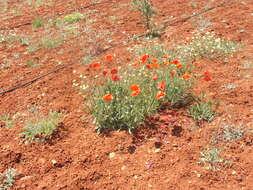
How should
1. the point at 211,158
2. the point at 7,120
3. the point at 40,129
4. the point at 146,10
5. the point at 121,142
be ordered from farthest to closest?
the point at 146,10
the point at 7,120
the point at 40,129
the point at 121,142
the point at 211,158

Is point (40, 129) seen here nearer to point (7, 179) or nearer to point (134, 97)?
point (7, 179)

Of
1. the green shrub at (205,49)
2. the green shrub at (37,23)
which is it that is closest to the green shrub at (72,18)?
the green shrub at (37,23)

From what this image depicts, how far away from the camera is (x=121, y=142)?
127 inches

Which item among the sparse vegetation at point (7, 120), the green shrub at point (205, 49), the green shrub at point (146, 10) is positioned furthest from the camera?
the green shrub at point (146, 10)

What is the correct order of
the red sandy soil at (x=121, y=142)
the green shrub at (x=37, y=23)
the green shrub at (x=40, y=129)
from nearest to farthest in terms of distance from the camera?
the red sandy soil at (x=121, y=142) < the green shrub at (x=40, y=129) < the green shrub at (x=37, y=23)

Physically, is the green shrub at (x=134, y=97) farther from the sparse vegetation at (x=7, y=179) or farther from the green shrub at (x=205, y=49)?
the sparse vegetation at (x=7, y=179)

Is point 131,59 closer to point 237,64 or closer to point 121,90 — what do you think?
point 121,90

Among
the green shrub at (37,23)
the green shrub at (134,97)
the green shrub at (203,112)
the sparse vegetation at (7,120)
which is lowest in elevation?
the green shrub at (203,112)

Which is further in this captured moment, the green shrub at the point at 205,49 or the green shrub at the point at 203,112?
the green shrub at the point at 205,49

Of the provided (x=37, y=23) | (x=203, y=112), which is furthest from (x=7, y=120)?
(x=37, y=23)

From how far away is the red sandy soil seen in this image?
2.80 meters

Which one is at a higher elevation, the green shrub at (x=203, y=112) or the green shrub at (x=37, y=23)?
the green shrub at (x=37, y=23)

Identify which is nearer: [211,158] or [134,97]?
[211,158]

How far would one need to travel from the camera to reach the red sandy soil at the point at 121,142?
2.80 m
